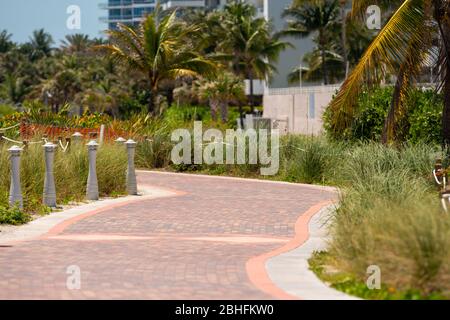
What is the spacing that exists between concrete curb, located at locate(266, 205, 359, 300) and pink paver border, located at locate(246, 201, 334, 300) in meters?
0.07

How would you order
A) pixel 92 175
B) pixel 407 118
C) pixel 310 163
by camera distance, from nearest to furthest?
1. pixel 92 175
2. pixel 310 163
3. pixel 407 118

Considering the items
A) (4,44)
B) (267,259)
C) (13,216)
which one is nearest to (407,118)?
(13,216)

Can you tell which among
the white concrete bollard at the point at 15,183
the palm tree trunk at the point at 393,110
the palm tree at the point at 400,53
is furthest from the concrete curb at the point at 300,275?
the palm tree trunk at the point at 393,110

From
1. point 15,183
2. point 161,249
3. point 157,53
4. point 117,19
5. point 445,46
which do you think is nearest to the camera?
point 161,249

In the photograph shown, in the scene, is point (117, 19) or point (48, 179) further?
point (117, 19)

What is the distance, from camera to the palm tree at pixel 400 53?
19406 mm

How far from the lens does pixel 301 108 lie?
4356 centimetres

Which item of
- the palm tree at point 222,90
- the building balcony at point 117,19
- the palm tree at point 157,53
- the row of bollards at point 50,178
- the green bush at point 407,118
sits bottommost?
the row of bollards at point 50,178

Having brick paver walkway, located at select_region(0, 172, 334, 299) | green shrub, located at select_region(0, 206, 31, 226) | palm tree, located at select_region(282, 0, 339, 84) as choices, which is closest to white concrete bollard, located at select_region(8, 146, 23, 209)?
green shrub, located at select_region(0, 206, 31, 226)

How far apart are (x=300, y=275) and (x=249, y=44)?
60.3 meters

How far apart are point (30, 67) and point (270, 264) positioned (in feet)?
343

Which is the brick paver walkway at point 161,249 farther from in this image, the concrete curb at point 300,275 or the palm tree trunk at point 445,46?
the palm tree trunk at point 445,46

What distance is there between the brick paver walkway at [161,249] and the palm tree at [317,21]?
51600 mm

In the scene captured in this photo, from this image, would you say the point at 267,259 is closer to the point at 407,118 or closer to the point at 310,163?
the point at 310,163
